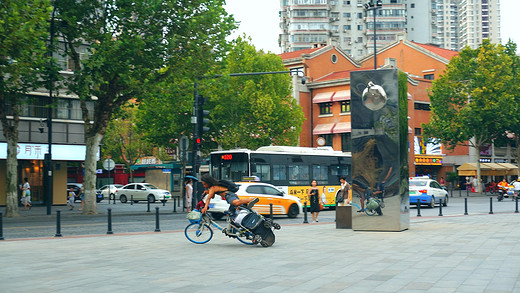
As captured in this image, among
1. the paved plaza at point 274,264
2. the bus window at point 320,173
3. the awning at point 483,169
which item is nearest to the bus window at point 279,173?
the bus window at point 320,173

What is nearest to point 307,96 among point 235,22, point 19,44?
point 235,22

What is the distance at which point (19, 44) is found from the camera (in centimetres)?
2112

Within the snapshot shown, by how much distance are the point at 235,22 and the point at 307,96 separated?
103 feet

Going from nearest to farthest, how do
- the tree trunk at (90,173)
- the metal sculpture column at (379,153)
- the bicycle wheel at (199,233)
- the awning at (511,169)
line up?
the bicycle wheel at (199,233) → the metal sculpture column at (379,153) → the tree trunk at (90,173) → the awning at (511,169)

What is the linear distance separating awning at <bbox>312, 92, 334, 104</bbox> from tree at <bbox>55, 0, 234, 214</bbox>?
1178 inches

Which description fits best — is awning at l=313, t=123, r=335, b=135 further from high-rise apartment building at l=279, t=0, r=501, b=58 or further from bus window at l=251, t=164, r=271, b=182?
high-rise apartment building at l=279, t=0, r=501, b=58

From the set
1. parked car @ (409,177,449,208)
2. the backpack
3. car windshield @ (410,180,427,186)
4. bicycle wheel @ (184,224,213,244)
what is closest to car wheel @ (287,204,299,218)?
parked car @ (409,177,449,208)

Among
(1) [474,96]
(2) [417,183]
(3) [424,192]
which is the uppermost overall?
(1) [474,96]

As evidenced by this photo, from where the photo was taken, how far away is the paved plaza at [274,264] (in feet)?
27.5

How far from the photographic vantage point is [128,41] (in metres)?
25.2

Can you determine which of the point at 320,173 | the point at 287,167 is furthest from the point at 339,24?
A: the point at 287,167

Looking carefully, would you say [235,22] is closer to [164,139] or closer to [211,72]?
[211,72]

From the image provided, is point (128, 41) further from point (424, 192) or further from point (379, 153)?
point (424, 192)

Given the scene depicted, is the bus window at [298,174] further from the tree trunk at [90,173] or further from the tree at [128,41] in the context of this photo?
the tree trunk at [90,173]
